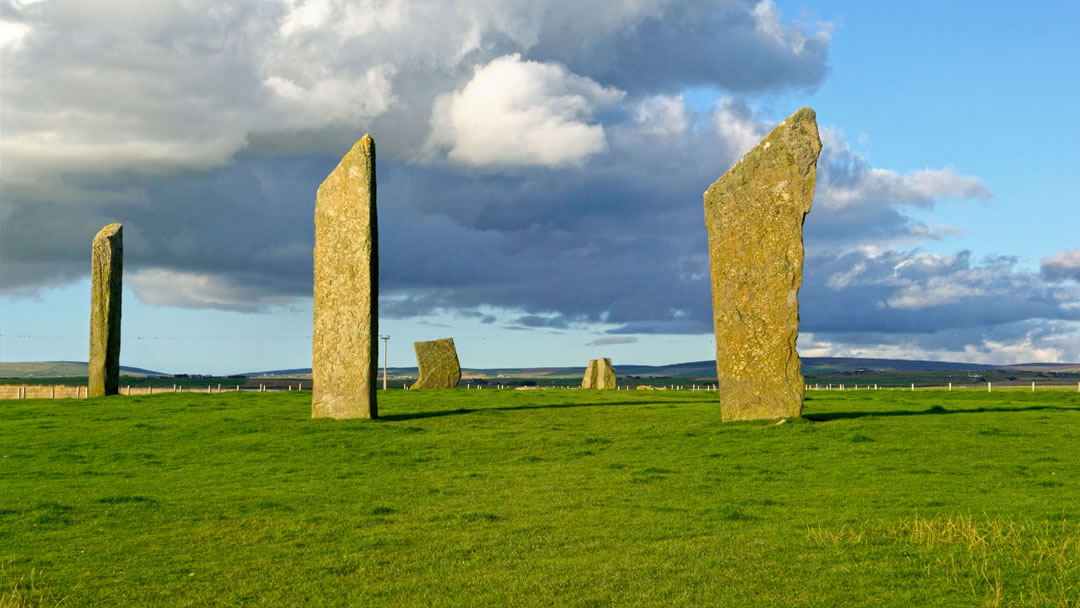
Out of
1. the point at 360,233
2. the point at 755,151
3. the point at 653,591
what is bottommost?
the point at 653,591

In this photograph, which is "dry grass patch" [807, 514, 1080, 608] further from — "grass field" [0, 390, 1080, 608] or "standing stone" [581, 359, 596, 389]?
"standing stone" [581, 359, 596, 389]

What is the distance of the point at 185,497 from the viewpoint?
595 inches

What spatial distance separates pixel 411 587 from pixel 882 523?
20.3 feet

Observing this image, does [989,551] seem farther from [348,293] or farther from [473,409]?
[473,409]

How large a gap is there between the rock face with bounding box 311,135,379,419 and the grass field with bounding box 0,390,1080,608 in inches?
42.9

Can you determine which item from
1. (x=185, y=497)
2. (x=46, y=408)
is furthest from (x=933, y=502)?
(x=46, y=408)

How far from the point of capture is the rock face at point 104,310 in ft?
123

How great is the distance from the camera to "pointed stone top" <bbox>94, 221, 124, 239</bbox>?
37.9 meters

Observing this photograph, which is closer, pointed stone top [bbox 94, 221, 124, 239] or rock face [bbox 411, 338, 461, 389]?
pointed stone top [bbox 94, 221, 124, 239]

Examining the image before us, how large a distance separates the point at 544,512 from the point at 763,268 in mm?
11571

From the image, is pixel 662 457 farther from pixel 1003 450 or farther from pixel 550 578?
pixel 550 578

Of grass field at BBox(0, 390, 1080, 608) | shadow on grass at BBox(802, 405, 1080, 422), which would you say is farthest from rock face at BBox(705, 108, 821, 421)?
shadow on grass at BBox(802, 405, 1080, 422)

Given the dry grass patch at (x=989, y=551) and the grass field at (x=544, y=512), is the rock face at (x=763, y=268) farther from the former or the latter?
the dry grass patch at (x=989, y=551)

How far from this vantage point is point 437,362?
45.1 metres
